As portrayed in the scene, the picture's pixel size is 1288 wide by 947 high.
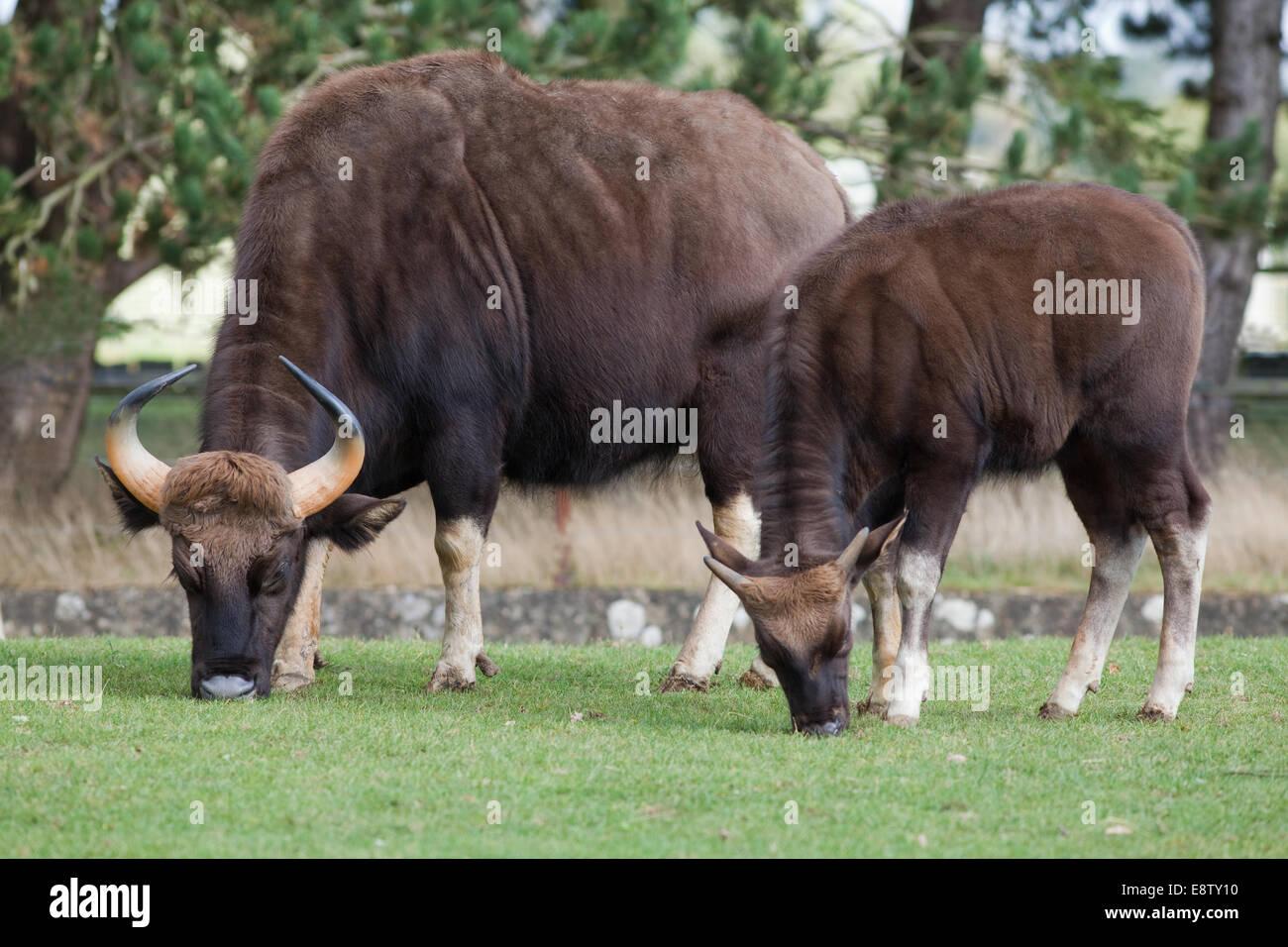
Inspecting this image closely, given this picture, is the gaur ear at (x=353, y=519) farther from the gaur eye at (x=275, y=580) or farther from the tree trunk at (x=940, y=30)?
the tree trunk at (x=940, y=30)

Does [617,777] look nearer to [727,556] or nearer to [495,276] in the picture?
[727,556]

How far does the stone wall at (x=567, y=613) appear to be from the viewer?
1480 centimetres

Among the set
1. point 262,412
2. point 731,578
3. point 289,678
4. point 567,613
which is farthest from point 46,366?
point 731,578

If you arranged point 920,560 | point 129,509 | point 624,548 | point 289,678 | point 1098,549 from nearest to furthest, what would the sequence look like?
point 920,560 → point 129,509 → point 1098,549 → point 289,678 → point 624,548

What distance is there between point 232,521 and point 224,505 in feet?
0.29

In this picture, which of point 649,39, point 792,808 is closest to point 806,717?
point 792,808

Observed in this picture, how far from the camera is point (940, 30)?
18.8m

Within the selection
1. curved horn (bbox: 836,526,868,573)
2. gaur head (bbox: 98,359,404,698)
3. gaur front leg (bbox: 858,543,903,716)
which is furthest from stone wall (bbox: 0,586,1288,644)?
curved horn (bbox: 836,526,868,573)

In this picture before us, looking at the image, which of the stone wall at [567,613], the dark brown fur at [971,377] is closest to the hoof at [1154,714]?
the dark brown fur at [971,377]

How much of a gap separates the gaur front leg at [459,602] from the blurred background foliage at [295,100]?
684 cm

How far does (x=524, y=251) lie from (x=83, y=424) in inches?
402

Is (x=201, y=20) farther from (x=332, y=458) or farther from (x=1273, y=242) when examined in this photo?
(x=1273, y=242)

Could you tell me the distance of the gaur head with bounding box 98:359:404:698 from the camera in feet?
24.7

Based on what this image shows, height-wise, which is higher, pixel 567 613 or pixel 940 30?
pixel 940 30
